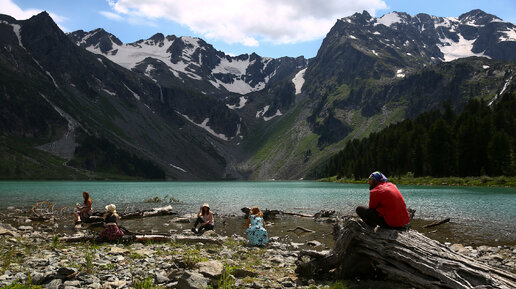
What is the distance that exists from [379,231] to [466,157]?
89577 millimetres

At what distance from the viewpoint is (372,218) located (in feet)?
34.3

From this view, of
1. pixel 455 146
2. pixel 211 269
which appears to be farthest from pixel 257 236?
pixel 455 146

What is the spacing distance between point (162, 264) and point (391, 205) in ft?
28.6

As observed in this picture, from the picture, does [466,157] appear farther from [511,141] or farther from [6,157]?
[6,157]

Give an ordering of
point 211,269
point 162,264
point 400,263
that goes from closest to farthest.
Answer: point 400,263, point 211,269, point 162,264

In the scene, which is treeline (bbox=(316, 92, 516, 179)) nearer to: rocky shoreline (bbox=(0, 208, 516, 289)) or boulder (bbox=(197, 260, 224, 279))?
rocky shoreline (bbox=(0, 208, 516, 289))

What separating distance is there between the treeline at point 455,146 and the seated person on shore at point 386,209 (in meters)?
79.7

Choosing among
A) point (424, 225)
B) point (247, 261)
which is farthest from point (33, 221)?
point (424, 225)

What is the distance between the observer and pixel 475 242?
64.1 feet

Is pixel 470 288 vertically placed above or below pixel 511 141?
below

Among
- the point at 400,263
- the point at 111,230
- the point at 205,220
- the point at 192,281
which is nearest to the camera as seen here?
the point at 192,281

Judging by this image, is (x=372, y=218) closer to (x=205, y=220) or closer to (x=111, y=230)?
(x=111, y=230)

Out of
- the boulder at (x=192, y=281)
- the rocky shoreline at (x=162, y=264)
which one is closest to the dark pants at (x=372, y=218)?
the rocky shoreline at (x=162, y=264)

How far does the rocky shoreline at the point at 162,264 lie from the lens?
9586mm
